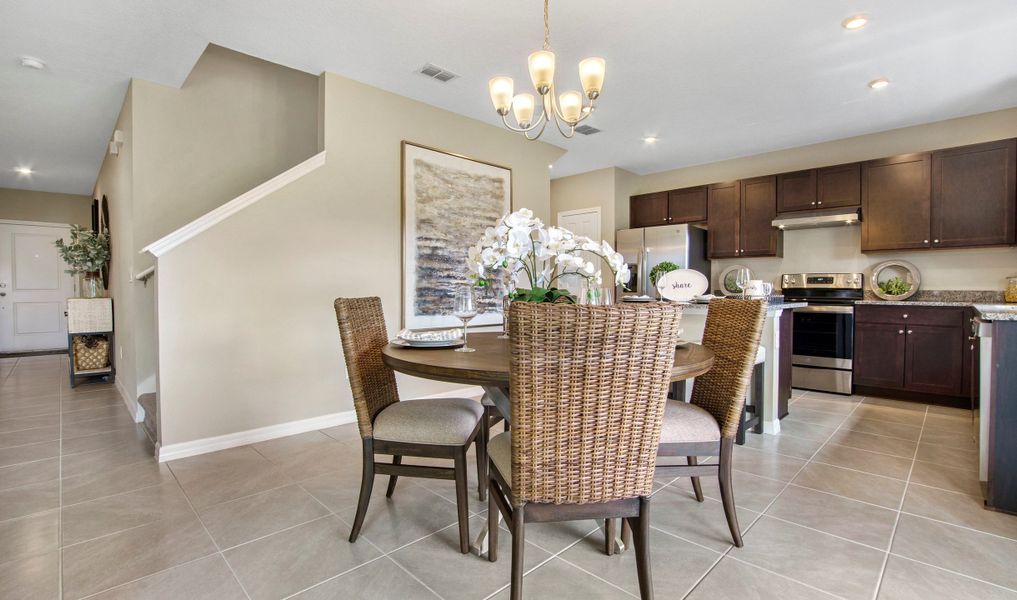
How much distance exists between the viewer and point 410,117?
3.80 metres

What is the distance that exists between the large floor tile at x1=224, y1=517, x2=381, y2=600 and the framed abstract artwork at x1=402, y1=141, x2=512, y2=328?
6.69 feet

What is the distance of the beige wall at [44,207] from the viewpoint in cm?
685

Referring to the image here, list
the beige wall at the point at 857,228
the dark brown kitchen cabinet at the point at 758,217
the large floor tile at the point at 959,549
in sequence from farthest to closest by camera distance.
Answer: the dark brown kitchen cabinet at the point at 758,217 → the beige wall at the point at 857,228 → the large floor tile at the point at 959,549

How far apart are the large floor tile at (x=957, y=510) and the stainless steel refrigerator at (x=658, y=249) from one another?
331 centimetres

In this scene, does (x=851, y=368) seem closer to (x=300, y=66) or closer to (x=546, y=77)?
(x=546, y=77)

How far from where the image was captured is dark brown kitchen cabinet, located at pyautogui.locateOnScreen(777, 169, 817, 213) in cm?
478

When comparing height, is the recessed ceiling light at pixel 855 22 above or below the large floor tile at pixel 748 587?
above

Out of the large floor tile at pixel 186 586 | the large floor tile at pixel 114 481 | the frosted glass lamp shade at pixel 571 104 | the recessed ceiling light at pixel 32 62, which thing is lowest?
the large floor tile at pixel 186 586

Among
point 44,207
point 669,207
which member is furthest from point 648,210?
point 44,207

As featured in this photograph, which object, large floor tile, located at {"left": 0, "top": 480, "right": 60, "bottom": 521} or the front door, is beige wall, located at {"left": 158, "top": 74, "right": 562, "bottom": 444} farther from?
the front door

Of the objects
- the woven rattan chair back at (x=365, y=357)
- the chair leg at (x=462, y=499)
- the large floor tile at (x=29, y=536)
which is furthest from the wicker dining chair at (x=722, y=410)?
the large floor tile at (x=29, y=536)

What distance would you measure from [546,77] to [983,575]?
8.52ft

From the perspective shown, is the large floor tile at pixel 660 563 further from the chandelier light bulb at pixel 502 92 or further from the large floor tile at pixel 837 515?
the chandelier light bulb at pixel 502 92

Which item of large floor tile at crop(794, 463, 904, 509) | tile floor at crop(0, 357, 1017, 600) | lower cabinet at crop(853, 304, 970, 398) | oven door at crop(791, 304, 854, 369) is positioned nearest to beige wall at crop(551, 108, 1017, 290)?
Answer: lower cabinet at crop(853, 304, 970, 398)
